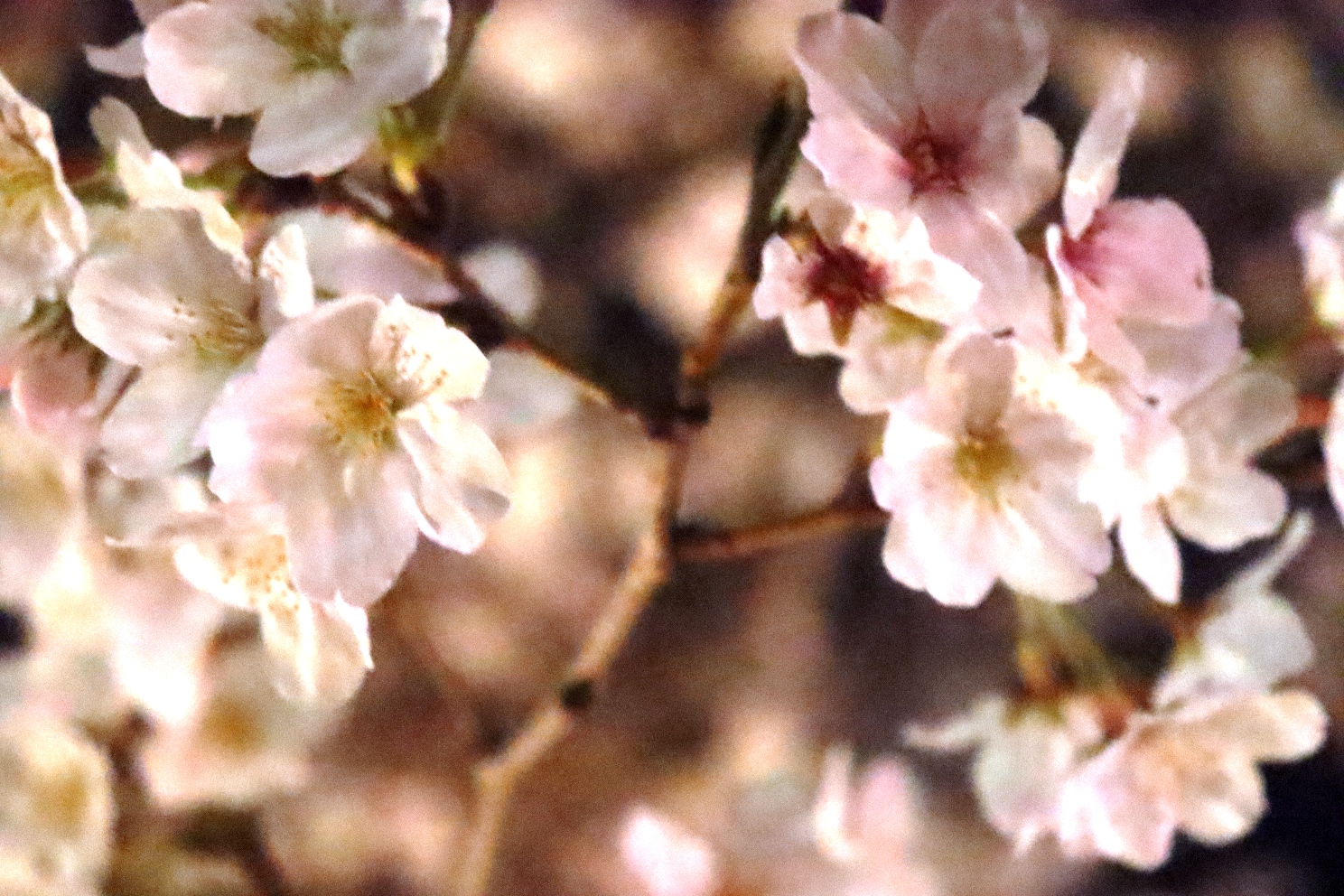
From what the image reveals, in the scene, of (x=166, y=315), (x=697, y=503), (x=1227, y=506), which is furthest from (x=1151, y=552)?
(x=697, y=503)

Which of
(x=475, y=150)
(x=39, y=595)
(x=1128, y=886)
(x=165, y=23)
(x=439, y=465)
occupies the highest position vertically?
(x=165, y=23)

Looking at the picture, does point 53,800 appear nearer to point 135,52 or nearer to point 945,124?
point 135,52

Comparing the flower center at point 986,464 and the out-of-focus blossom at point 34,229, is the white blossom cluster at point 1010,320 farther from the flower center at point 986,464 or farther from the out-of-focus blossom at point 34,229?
the out-of-focus blossom at point 34,229

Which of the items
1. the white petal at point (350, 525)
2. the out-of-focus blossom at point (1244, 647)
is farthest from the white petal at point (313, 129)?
the out-of-focus blossom at point (1244, 647)

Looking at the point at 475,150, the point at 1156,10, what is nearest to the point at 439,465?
the point at 475,150

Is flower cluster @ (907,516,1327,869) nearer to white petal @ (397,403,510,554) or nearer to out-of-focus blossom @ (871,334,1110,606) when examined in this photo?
out-of-focus blossom @ (871,334,1110,606)

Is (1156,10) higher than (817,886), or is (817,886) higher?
(1156,10)

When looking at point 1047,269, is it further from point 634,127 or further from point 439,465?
point 634,127
